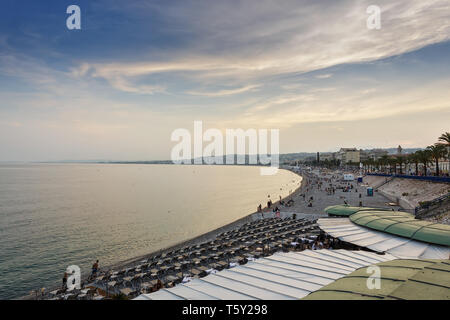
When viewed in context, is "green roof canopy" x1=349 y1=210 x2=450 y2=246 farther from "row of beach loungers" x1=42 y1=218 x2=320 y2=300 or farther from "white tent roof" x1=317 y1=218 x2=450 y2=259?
"row of beach loungers" x1=42 y1=218 x2=320 y2=300

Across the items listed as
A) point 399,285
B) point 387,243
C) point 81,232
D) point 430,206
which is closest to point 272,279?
point 399,285

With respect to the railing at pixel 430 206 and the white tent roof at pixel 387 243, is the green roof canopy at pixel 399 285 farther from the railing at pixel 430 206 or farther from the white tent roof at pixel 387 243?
the railing at pixel 430 206

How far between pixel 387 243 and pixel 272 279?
8.26m

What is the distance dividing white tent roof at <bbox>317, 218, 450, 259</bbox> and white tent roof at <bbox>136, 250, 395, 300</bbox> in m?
3.10

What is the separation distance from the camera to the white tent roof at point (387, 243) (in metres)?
11.5

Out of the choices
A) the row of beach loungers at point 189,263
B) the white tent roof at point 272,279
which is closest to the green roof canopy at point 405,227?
the row of beach loungers at point 189,263

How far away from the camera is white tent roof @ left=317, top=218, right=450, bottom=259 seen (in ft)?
37.6

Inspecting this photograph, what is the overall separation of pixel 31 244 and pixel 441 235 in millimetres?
32948

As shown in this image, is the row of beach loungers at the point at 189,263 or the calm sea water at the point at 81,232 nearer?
the row of beach loungers at the point at 189,263

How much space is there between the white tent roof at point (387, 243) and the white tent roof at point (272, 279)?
10.2 feet

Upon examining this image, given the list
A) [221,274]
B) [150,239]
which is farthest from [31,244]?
[221,274]

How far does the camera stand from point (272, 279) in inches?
289

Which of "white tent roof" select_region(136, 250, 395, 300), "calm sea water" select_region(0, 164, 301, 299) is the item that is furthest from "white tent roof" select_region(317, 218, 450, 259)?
"calm sea water" select_region(0, 164, 301, 299)

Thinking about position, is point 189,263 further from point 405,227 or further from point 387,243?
point 405,227
